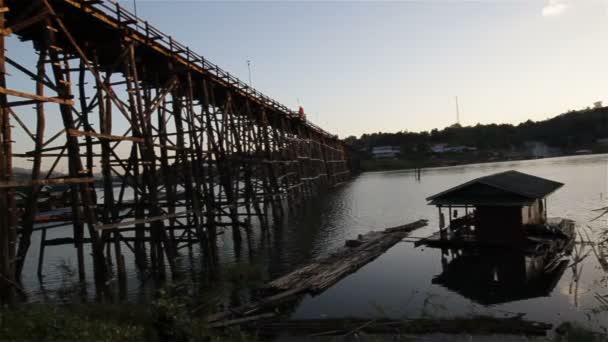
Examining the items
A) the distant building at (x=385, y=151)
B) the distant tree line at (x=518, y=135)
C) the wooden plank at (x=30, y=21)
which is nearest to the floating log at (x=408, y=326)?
the wooden plank at (x=30, y=21)

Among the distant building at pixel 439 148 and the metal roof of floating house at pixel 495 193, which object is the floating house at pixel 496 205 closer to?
the metal roof of floating house at pixel 495 193

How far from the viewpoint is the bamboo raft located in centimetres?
983

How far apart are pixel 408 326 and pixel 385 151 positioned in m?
119

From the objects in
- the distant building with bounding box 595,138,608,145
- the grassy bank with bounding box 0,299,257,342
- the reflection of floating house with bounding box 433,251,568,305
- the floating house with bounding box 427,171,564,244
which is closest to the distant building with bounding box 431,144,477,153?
the distant building with bounding box 595,138,608,145

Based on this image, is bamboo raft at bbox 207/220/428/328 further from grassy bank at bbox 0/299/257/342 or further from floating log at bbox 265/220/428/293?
grassy bank at bbox 0/299/257/342

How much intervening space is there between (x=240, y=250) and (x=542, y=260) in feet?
37.4

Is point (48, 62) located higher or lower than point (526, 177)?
higher

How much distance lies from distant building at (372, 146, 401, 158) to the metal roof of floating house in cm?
10442

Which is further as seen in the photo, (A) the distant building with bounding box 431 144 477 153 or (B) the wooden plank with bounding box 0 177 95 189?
(A) the distant building with bounding box 431 144 477 153

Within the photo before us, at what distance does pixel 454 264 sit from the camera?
1480cm

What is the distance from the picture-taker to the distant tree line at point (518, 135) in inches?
4569

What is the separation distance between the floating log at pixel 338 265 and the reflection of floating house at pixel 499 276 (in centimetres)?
269

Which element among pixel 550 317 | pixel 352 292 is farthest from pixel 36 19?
pixel 550 317

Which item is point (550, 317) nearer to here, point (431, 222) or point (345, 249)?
point (345, 249)
